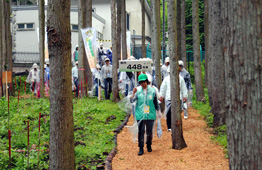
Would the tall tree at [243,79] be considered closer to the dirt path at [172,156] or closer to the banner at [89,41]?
the dirt path at [172,156]

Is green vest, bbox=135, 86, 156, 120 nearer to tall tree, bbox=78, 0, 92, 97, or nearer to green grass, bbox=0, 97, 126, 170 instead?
green grass, bbox=0, 97, 126, 170

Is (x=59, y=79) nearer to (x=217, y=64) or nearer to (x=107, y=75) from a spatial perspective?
(x=217, y=64)

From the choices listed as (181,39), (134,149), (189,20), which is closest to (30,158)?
(134,149)

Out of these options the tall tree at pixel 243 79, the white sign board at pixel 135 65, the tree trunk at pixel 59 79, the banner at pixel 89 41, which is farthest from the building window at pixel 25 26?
Answer: the tall tree at pixel 243 79

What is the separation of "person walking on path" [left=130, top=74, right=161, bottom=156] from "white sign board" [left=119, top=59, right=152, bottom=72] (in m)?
2.45

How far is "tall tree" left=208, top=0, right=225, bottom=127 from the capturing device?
1241cm

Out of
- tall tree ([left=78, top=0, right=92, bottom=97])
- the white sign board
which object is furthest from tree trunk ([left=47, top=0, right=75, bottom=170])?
tall tree ([left=78, top=0, right=92, bottom=97])

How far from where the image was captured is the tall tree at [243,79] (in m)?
2.72

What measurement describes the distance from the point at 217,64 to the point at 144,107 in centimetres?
457

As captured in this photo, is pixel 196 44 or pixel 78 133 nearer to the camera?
pixel 78 133

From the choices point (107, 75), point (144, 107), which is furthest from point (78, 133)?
point (107, 75)

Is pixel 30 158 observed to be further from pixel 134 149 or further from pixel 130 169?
pixel 134 149

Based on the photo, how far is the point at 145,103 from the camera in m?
9.21

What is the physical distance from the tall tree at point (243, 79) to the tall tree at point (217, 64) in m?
9.57
